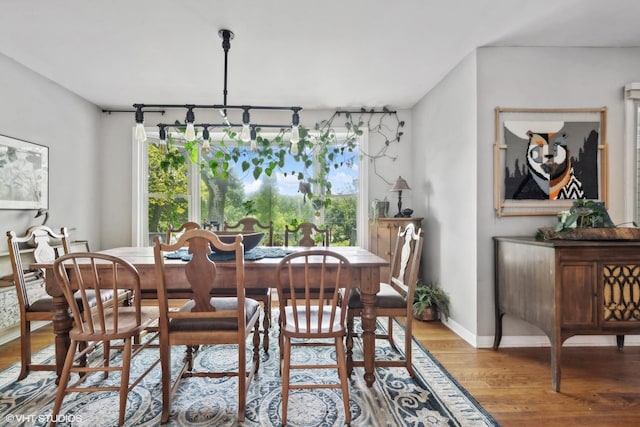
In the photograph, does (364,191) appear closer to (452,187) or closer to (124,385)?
(452,187)

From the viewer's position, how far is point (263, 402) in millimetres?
1863

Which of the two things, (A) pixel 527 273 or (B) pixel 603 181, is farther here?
(B) pixel 603 181

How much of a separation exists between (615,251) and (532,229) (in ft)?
2.17

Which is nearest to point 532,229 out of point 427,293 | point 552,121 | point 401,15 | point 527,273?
point 527,273

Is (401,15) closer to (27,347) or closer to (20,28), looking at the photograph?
(20,28)

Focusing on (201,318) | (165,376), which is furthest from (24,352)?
(201,318)

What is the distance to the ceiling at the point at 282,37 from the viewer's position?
7.09 feet

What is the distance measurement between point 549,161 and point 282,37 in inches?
92.3

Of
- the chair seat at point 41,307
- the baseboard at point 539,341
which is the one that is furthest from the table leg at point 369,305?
the chair seat at point 41,307

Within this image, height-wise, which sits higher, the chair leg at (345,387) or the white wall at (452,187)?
the white wall at (452,187)

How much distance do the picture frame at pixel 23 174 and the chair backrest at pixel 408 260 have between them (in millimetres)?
3350

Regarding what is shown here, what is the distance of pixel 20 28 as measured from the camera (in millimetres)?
2379

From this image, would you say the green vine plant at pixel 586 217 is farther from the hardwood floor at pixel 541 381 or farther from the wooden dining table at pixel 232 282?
the wooden dining table at pixel 232 282

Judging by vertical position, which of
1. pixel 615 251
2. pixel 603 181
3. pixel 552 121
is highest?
pixel 552 121
